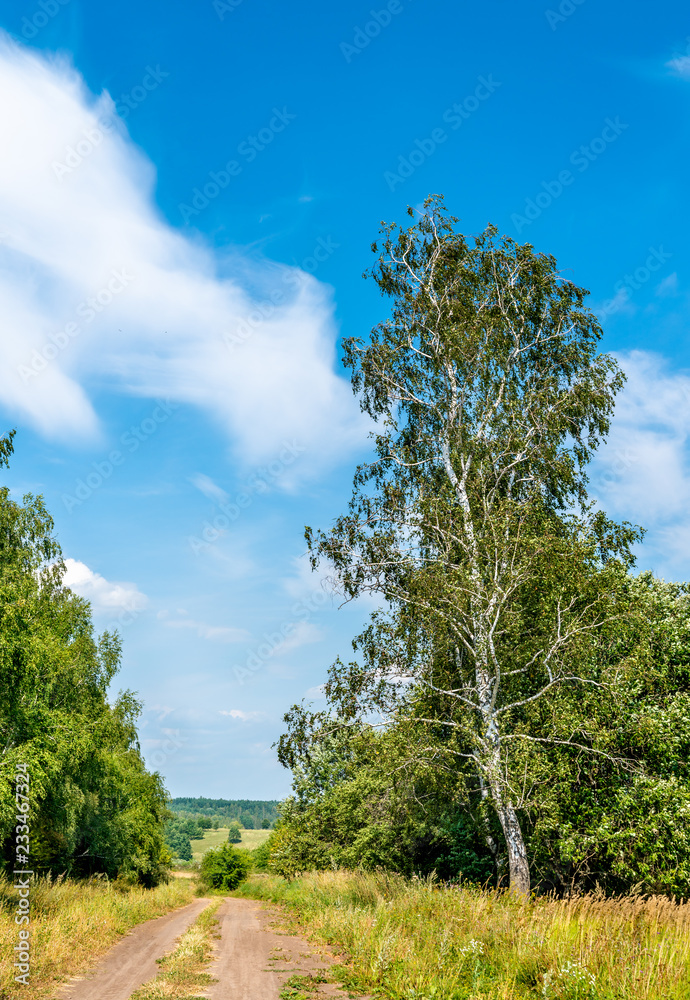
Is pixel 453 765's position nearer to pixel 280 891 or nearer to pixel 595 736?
pixel 595 736

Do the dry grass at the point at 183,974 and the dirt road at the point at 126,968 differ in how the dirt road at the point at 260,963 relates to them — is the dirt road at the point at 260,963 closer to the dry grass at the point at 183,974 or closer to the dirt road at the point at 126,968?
the dry grass at the point at 183,974

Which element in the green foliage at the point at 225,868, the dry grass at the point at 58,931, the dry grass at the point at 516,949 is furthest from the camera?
the green foliage at the point at 225,868

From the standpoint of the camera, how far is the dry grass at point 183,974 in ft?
31.8

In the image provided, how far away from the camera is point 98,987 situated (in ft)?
35.1

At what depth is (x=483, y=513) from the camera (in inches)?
681

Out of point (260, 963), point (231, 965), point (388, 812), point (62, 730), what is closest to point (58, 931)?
point (231, 965)

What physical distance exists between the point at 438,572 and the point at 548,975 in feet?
32.2

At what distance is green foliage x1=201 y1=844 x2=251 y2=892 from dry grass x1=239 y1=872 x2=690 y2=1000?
4378 cm

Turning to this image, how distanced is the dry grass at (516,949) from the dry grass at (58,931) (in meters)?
5.42

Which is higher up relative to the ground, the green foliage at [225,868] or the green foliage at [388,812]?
the green foliage at [388,812]

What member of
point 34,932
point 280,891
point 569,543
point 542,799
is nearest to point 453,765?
point 542,799

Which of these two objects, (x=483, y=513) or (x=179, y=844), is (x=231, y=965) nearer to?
(x=483, y=513)

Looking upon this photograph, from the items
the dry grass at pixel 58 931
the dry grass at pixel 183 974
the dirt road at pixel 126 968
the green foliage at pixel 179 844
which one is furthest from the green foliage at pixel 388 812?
the green foliage at pixel 179 844

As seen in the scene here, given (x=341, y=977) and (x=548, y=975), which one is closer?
(x=548, y=975)
